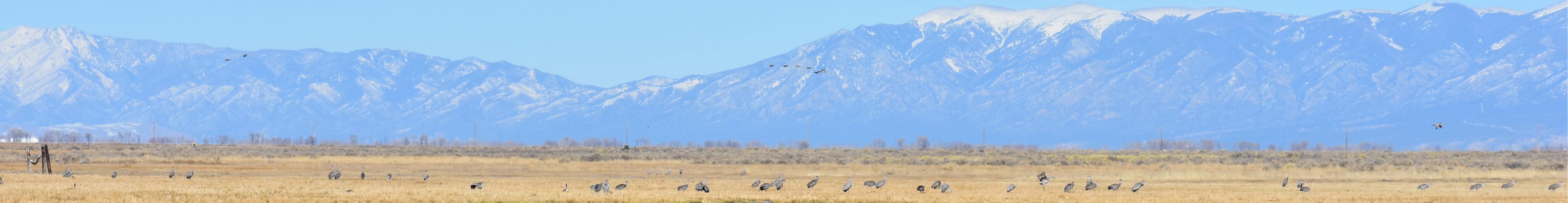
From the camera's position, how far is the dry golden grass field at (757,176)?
30281 mm

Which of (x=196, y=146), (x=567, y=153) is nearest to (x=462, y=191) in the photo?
(x=567, y=153)

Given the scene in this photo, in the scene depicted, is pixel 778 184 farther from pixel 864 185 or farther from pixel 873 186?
pixel 864 185

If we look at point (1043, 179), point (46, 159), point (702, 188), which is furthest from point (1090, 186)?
point (46, 159)

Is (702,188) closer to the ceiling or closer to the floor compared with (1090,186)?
closer to the ceiling

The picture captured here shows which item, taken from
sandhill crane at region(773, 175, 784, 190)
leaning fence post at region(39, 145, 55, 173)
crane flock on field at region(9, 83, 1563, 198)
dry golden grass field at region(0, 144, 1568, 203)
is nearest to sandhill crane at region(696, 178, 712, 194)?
crane flock on field at region(9, 83, 1563, 198)

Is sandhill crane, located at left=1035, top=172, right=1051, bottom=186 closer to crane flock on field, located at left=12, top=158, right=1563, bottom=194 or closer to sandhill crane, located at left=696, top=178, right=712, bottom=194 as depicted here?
crane flock on field, located at left=12, top=158, right=1563, bottom=194

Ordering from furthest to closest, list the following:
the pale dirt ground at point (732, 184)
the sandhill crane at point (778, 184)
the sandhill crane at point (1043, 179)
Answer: the sandhill crane at point (1043, 179) → the sandhill crane at point (778, 184) → the pale dirt ground at point (732, 184)

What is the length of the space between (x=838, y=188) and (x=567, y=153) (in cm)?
5104

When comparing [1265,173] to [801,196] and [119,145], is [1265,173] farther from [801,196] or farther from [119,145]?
[119,145]

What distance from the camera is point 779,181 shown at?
112ft

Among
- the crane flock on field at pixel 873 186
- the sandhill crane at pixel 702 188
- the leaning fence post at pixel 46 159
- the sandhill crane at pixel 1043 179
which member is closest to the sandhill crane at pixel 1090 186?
the crane flock on field at pixel 873 186

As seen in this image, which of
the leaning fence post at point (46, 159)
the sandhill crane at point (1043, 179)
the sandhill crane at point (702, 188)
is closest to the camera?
the sandhill crane at point (702, 188)

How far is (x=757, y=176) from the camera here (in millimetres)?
50906

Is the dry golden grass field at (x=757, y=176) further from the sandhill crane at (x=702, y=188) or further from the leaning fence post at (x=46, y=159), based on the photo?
the leaning fence post at (x=46, y=159)
